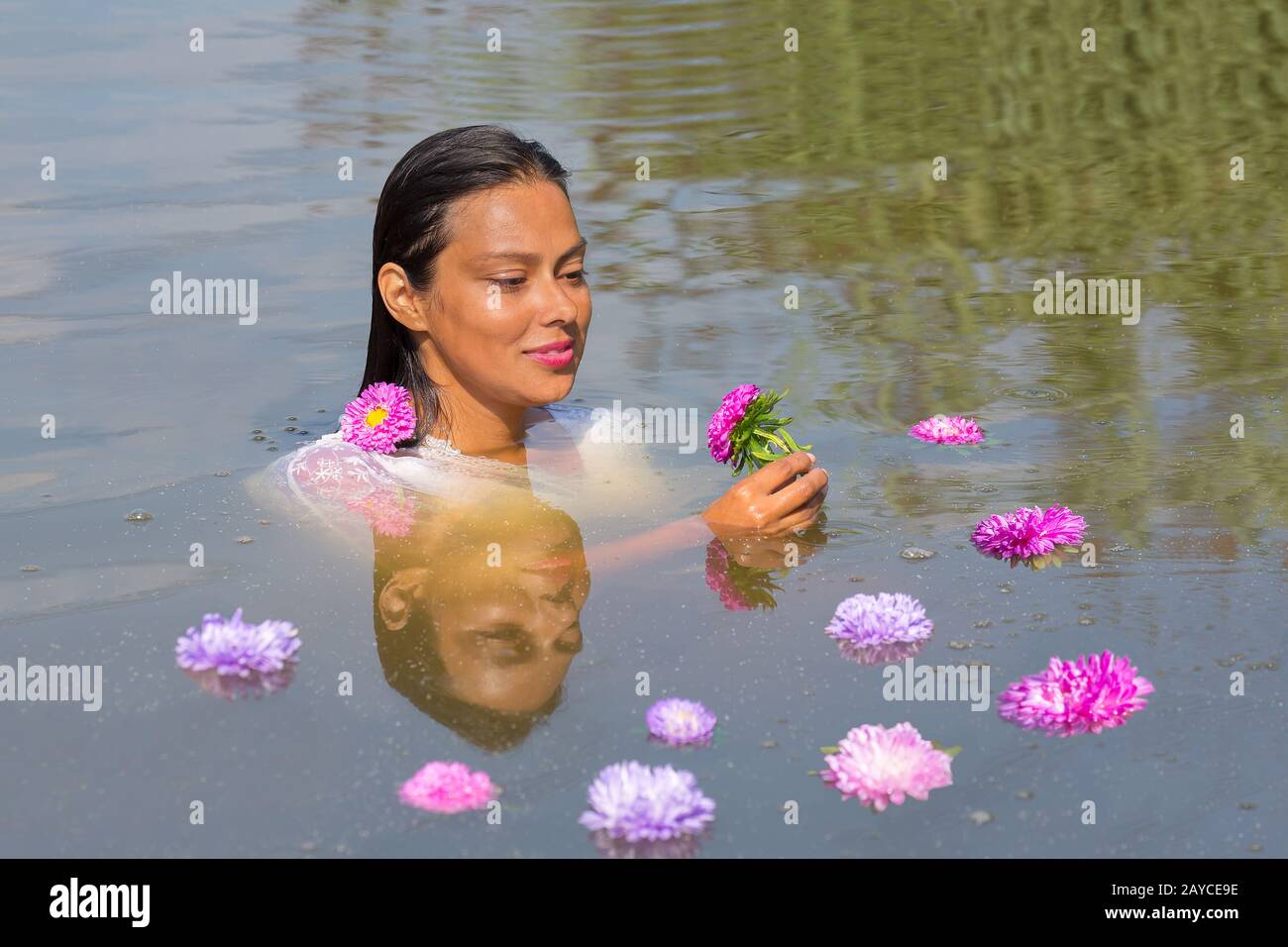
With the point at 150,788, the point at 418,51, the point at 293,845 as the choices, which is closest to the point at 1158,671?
the point at 293,845

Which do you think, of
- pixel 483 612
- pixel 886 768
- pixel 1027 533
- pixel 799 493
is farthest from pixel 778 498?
pixel 886 768

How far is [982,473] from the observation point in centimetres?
543

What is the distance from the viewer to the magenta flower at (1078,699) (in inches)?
145

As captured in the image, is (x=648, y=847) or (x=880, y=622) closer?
(x=648, y=847)

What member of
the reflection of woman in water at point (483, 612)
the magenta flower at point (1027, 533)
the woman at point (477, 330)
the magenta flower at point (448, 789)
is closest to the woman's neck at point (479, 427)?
the woman at point (477, 330)

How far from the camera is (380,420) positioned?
5.10 metres

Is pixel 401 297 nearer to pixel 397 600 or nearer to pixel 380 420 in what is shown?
pixel 380 420

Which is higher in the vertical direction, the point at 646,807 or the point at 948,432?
the point at 948,432

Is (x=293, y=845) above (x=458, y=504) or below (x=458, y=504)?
below

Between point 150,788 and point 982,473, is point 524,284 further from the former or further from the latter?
point 150,788

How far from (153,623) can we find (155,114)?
22.6ft

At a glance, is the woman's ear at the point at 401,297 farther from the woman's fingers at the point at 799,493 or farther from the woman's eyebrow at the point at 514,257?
the woman's fingers at the point at 799,493

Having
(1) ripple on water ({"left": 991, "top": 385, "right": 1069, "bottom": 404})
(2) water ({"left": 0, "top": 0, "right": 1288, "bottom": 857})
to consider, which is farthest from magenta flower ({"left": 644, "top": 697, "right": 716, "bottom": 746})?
(1) ripple on water ({"left": 991, "top": 385, "right": 1069, "bottom": 404})

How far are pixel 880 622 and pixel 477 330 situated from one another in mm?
1564
